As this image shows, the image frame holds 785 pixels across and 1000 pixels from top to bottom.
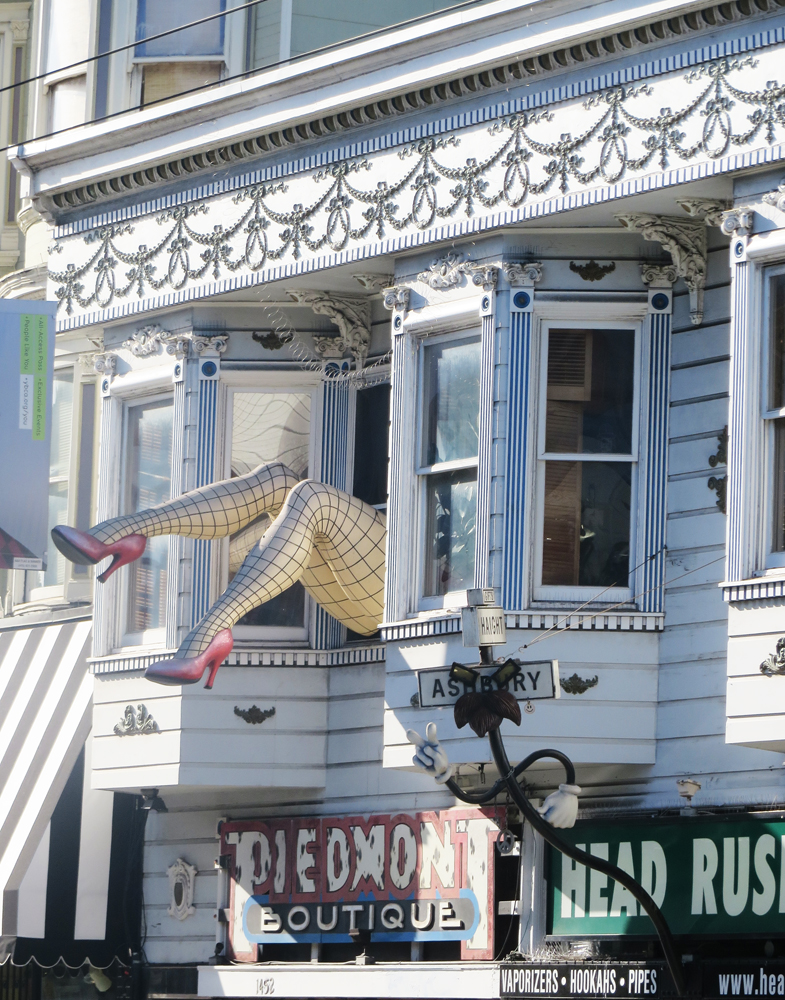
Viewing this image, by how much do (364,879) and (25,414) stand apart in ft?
14.6

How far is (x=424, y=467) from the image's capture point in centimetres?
1413

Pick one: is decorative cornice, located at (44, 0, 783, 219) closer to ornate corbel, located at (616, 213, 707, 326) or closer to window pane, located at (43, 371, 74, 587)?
ornate corbel, located at (616, 213, 707, 326)

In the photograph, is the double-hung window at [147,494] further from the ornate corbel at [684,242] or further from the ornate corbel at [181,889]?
the ornate corbel at [684,242]

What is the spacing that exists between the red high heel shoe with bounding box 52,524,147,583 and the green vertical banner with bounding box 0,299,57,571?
1.89 metres

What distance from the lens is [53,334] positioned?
1636cm

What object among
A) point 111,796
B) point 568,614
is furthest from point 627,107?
point 111,796

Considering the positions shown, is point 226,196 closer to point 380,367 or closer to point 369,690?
point 380,367

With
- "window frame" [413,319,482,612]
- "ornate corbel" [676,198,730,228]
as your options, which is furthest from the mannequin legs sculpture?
"ornate corbel" [676,198,730,228]

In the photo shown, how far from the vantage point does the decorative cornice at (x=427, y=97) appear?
12.6m

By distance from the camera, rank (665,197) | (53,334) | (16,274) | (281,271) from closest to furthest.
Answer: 1. (665,197)
2. (281,271)
3. (53,334)
4. (16,274)

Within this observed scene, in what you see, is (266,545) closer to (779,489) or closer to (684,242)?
(684,242)

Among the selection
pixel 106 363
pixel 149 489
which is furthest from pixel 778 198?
pixel 106 363

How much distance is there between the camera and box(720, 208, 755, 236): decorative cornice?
40.2 feet

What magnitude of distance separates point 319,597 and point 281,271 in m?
2.27
